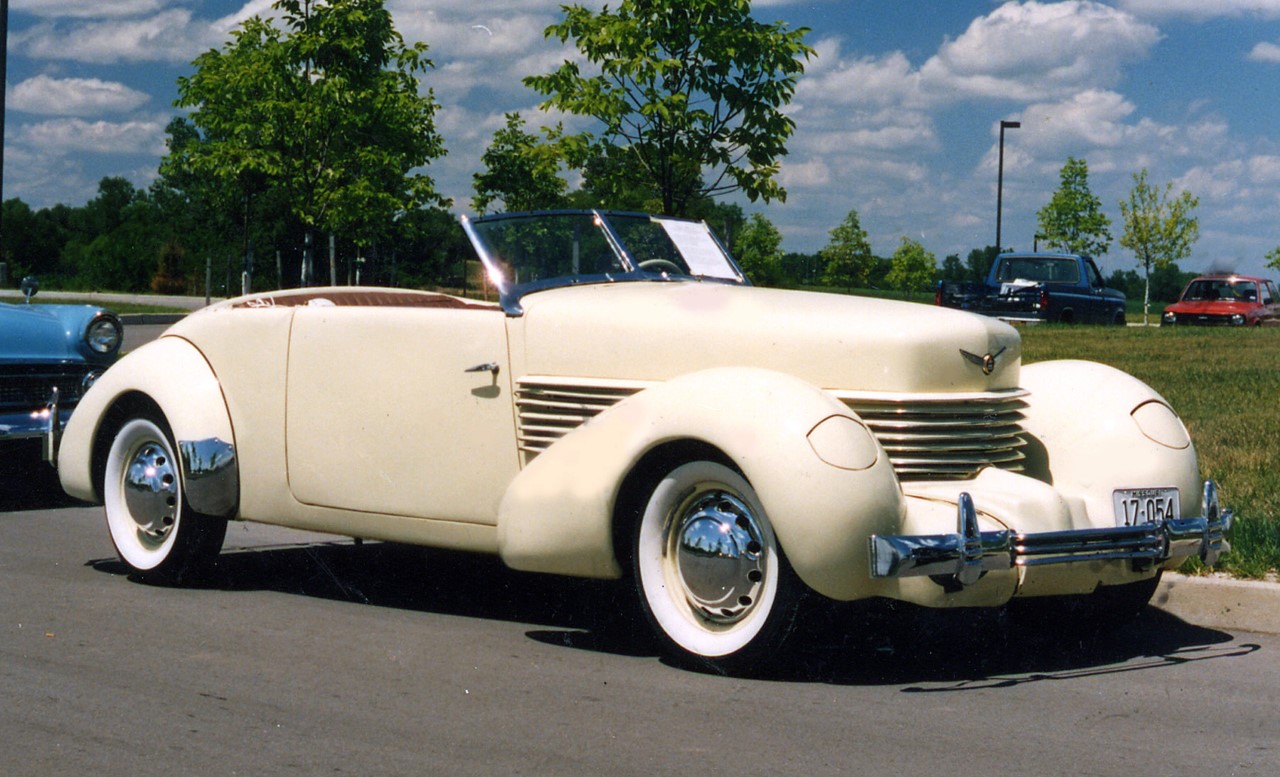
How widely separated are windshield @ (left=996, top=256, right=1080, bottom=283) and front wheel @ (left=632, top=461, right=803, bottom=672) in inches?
905

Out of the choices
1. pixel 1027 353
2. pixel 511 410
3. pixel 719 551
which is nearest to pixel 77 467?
pixel 511 410

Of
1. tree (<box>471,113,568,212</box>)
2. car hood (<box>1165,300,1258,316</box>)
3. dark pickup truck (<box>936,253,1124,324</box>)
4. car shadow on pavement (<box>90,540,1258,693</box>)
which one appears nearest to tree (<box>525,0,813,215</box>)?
tree (<box>471,113,568,212</box>)

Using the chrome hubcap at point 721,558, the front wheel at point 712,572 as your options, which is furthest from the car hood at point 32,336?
the chrome hubcap at point 721,558

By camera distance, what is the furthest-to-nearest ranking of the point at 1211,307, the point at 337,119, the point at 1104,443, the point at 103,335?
the point at 1211,307 < the point at 337,119 < the point at 103,335 < the point at 1104,443

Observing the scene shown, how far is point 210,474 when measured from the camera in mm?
5922

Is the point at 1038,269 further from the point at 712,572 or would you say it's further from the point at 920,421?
the point at 712,572

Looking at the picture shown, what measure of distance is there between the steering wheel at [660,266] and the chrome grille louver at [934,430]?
135 cm

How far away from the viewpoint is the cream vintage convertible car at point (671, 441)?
Answer: 436cm

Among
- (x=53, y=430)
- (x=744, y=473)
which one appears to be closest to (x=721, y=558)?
(x=744, y=473)

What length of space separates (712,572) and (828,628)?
52 centimetres

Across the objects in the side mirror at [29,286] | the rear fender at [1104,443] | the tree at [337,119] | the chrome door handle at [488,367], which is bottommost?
the rear fender at [1104,443]

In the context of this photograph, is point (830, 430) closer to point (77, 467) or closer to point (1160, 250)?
point (77, 467)

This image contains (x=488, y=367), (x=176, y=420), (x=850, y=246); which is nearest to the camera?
(x=488, y=367)

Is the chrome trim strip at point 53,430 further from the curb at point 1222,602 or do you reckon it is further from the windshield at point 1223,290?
the windshield at point 1223,290
